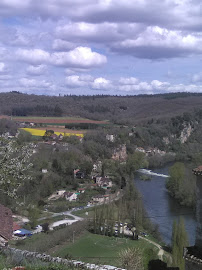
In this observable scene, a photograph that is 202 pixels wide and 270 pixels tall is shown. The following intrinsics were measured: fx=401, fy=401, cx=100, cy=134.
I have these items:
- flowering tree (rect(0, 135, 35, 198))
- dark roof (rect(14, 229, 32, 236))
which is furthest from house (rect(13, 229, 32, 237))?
flowering tree (rect(0, 135, 35, 198))

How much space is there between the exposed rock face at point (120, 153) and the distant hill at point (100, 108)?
74.3 feet

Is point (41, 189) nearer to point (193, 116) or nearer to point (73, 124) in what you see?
point (73, 124)

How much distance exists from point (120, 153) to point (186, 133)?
64.6 feet

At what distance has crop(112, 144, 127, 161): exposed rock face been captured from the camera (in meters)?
50.8

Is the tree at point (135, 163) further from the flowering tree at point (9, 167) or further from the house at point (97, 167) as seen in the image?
the flowering tree at point (9, 167)

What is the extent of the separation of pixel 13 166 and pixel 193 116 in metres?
68.9

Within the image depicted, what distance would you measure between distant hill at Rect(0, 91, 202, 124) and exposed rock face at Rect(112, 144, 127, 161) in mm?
22662

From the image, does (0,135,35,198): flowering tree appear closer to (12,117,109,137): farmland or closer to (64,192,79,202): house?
(64,192,79,202): house

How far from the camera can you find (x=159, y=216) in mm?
25766

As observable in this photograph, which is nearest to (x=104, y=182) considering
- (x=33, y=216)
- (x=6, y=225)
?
(x=33, y=216)

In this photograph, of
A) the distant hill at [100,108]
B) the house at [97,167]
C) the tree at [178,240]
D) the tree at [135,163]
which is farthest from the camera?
the distant hill at [100,108]

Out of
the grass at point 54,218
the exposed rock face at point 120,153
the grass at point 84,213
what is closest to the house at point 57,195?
the grass at point 84,213

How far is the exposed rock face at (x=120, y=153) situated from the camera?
167 feet

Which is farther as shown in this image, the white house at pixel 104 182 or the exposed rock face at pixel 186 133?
the exposed rock face at pixel 186 133
